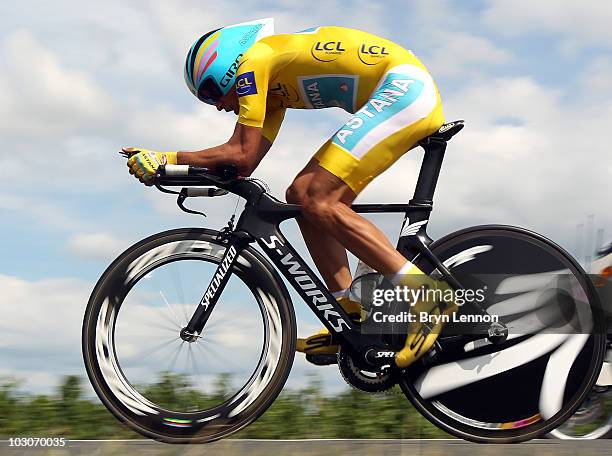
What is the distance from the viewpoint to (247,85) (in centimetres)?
526

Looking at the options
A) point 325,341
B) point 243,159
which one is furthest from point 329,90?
point 325,341

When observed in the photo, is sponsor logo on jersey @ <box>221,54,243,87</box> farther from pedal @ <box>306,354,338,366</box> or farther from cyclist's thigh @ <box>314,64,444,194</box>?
pedal @ <box>306,354,338,366</box>

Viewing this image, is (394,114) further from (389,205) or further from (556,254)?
(556,254)

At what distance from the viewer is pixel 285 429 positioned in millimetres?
6613

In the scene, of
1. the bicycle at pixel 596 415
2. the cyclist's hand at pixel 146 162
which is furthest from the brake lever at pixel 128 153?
the bicycle at pixel 596 415

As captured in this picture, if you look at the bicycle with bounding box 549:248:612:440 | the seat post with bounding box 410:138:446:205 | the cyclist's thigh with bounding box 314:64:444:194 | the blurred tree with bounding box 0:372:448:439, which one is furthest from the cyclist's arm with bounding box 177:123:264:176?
the bicycle with bounding box 549:248:612:440

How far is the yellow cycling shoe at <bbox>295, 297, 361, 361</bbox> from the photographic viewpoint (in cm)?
561

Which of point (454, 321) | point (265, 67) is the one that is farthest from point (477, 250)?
point (265, 67)

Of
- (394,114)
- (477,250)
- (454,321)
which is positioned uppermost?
(394,114)

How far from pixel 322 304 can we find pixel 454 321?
751 mm

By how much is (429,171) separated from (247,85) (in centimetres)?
113

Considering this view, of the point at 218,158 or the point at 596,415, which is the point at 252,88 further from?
the point at 596,415

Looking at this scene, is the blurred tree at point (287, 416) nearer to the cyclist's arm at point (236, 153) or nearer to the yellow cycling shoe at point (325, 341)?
the yellow cycling shoe at point (325, 341)

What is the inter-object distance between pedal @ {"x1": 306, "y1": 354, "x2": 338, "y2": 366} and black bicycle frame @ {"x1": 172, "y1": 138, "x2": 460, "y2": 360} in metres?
0.17
